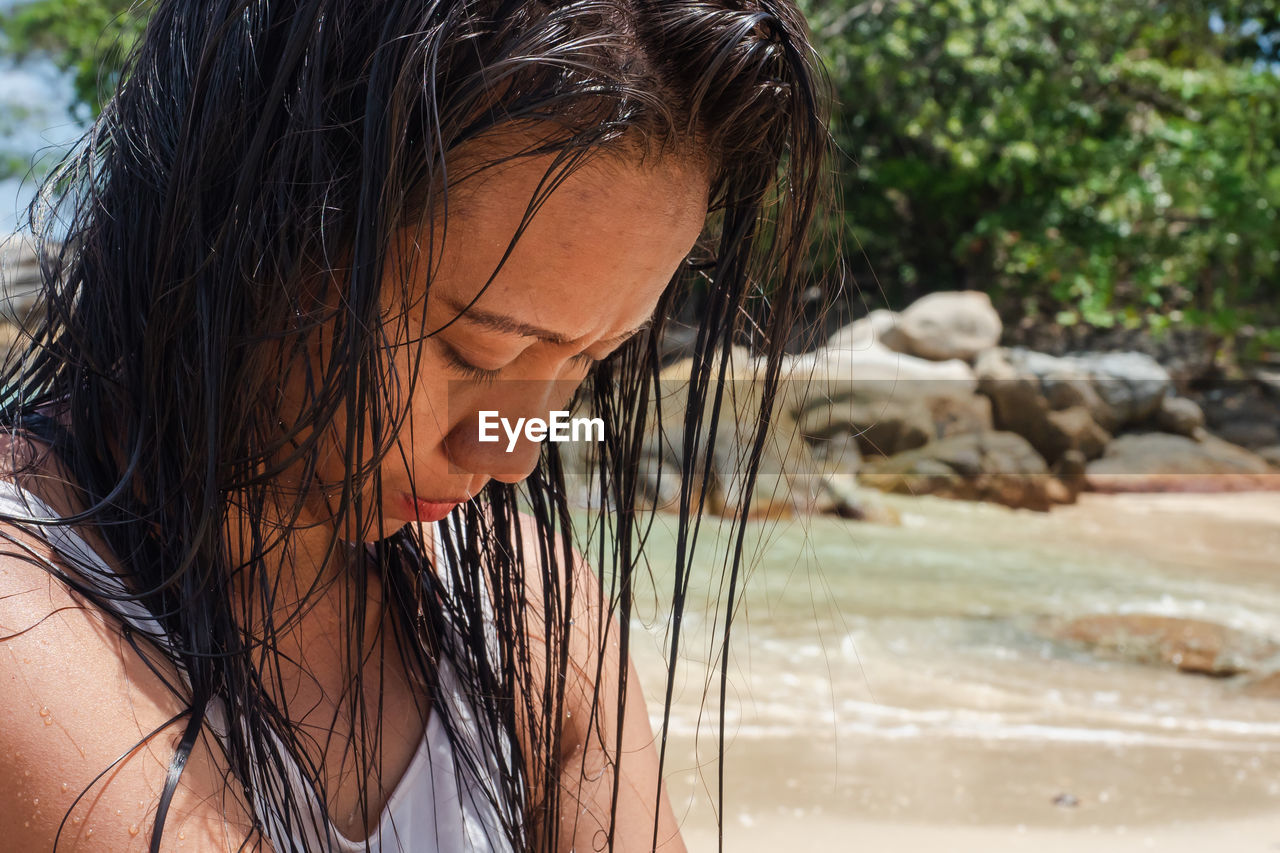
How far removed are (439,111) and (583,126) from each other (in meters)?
0.11

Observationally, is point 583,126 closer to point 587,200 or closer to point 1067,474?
point 587,200

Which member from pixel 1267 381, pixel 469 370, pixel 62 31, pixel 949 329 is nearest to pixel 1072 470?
pixel 949 329

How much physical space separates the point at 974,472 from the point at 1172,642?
4.52 metres

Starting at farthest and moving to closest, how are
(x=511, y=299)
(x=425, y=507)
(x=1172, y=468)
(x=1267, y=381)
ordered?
(x=1267, y=381), (x=1172, y=468), (x=425, y=507), (x=511, y=299)

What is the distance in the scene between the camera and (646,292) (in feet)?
3.23

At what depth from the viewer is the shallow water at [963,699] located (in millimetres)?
3305

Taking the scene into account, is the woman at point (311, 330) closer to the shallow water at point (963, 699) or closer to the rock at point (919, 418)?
the shallow water at point (963, 699)

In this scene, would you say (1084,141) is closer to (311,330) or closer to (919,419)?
(919,419)

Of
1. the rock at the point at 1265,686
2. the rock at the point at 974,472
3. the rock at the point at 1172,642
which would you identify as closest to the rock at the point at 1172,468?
the rock at the point at 974,472

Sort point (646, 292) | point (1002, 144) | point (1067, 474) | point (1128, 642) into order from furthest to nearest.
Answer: point (1002, 144)
point (1067, 474)
point (1128, 642)
point (646, 292)

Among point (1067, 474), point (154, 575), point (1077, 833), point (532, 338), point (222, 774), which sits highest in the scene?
point (532, 338)

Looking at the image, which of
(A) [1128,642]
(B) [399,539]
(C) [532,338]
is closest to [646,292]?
(C) [532,338]

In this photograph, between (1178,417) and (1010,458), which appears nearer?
(1010,458)

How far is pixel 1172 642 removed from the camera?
5109 millimetres
